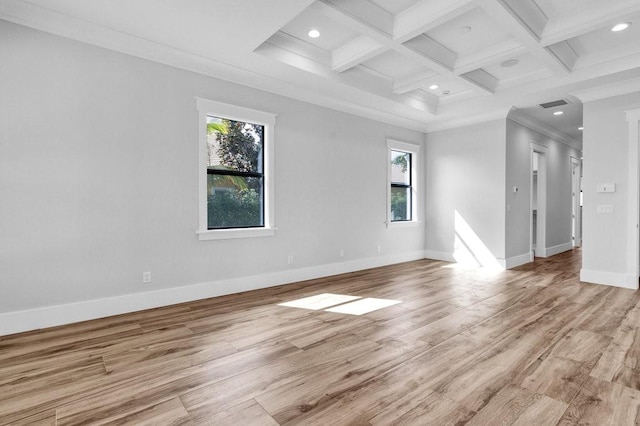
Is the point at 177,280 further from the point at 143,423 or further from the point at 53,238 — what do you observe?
the point at 143,423

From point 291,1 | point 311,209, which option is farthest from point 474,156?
point 291,1

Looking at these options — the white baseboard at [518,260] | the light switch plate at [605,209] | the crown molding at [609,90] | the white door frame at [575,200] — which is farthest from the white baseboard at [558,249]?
the crown molding at [609,90]

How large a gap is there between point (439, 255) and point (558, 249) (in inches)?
127

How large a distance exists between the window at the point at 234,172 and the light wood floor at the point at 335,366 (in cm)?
106

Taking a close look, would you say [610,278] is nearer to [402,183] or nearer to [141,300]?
[402,183]

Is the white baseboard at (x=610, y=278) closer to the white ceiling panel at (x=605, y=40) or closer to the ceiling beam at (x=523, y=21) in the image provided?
the white ceiling panel at (x=605, y=40)

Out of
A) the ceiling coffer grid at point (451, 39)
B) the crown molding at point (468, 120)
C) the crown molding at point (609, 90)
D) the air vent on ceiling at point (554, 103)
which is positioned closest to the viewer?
the ceiling coffer grid at point (451, 39)

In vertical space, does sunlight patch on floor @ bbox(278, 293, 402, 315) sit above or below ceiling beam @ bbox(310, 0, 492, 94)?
below

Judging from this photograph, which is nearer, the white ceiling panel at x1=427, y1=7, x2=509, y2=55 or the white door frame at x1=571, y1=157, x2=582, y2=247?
the white ceiling panel at x1=427, y1=7, x2=509, y2=55

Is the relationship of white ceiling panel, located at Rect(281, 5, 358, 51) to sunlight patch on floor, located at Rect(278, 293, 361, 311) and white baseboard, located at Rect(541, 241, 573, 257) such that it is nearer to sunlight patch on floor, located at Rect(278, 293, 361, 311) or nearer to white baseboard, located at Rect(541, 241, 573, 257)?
sunlight patch on floor, located at Rect(278, 293, 361, 311)

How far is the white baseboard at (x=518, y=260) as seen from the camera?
6051mm

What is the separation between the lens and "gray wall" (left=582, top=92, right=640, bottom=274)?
4.66 metres

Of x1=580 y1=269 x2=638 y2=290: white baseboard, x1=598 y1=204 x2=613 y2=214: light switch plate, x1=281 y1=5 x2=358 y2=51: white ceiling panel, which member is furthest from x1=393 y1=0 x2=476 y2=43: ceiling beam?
x1=580 y1=269 x2=638 y2=290: white baseboard

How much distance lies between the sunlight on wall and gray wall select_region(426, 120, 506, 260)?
73 millimetres
